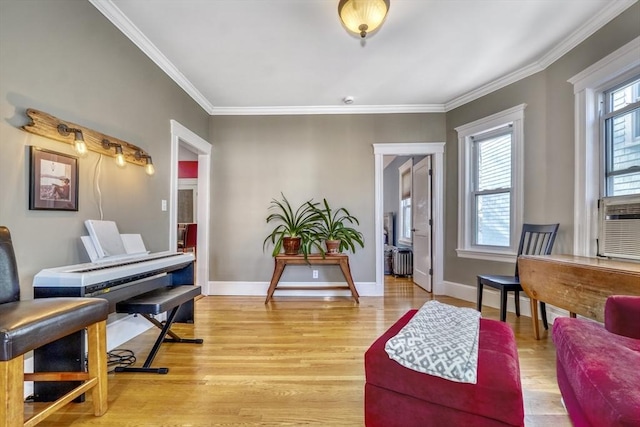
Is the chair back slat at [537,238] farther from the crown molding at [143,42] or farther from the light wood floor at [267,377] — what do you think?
the crown molding at [143,42]

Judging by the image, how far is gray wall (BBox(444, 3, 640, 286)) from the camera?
2.34 m

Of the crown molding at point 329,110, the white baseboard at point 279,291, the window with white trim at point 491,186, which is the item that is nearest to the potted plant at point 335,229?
the white baseboard at point 279,291

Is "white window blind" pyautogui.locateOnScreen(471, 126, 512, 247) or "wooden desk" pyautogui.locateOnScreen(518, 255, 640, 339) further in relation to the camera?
"white window blind" pyautogui.locateOnScreen(471, 126, 512, 247)

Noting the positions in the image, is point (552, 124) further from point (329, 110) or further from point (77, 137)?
point (77, 137)

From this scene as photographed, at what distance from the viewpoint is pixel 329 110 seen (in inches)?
154

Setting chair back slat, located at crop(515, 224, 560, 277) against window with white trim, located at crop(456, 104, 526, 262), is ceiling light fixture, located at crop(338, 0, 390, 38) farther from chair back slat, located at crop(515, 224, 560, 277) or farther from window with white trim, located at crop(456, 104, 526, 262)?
chair back slat, located at crop(515, 224, 560, 277)

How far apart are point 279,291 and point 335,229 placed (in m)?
1.13

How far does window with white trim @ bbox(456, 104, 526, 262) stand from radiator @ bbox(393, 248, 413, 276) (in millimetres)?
1624

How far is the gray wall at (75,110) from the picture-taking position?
1.54m

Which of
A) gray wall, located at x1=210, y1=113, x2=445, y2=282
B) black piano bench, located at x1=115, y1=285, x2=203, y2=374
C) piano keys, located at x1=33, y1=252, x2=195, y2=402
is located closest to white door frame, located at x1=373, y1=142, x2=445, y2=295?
gray wall, located at x1=210, y1=113, x2=445, y2=282

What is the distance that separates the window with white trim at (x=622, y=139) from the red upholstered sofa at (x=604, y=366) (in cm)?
140

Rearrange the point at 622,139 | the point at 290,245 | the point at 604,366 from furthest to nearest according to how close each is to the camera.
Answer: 1. the point at 290,245
2. the point at 622,139
3. the point at 604,366

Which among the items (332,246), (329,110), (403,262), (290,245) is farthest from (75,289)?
(403,262)

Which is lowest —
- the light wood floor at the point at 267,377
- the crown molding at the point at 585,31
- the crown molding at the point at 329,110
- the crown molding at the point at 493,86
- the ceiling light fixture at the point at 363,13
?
the light wood floor at the point at 267,377
